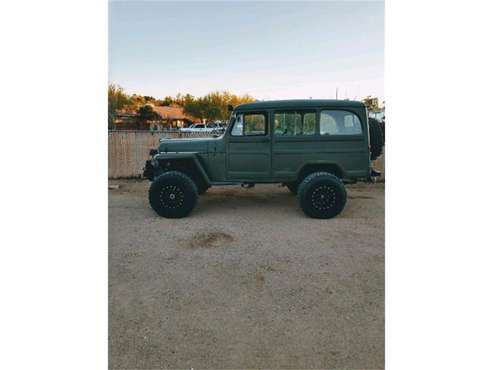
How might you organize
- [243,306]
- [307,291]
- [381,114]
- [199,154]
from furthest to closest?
[381,114], [199,154], [307,291], [243,306]

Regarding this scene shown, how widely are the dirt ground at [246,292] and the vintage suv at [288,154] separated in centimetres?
44

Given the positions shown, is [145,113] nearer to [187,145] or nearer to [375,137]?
[187,145]

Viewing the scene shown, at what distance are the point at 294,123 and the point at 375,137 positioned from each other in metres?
1.51

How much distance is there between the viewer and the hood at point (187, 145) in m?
5.71

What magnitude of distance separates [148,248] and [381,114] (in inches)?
198

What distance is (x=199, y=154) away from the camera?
574cm

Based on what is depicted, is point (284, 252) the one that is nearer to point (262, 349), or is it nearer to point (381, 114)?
point (262, 349)

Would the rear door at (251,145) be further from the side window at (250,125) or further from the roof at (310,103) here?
the roof at (310,103)

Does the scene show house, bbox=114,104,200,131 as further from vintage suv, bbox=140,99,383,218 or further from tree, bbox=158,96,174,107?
vintage suv, bbox=140,99,383,218

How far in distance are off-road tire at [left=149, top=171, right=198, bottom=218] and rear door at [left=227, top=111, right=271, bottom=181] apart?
2.76 ft

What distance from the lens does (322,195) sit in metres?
5.40

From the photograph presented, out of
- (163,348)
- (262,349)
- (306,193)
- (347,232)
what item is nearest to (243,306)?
(262,349)

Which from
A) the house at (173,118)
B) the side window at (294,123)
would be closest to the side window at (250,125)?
the side window at (294,123)

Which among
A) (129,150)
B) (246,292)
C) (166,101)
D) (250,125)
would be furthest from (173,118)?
(246,292)
